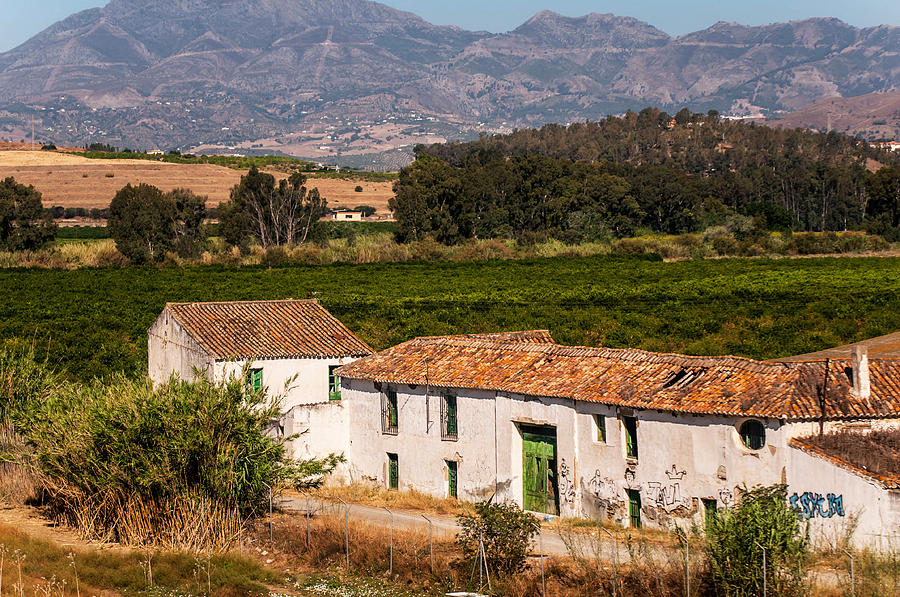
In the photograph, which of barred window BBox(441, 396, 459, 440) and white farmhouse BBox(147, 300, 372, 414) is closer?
barred window BBox(441, 396, 459, 440)

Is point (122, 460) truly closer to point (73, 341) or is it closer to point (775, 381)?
point (775, 381)

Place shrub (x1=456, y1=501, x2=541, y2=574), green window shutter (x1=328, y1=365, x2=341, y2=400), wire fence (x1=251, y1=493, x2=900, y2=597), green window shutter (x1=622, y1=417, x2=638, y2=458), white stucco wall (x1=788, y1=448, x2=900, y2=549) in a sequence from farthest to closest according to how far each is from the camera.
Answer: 1. green window shutter (x1=328, y1=365, x2=341, y2=400)
2. green window shutter (x1=622, y1=417, x2=638, y2=458)
3. shrub (x1=456, y1=501, x2=541, y2=574)
4. white stucco wall (x1=788, y1=448, x2=900, y2=549)
5. wire fence (x1=251, y1=493, x2=900, y2=597)

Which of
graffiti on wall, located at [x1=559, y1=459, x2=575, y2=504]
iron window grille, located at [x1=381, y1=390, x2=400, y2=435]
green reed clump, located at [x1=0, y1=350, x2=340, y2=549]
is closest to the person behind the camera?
green reed clump, located at [x1=0, y1=350, x2=340, y2=549]

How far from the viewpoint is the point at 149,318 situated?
60.6 m

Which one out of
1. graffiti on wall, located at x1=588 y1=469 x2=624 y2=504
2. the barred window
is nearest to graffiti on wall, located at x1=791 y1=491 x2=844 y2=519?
graffiti on wall, located at x1=588 y1=469 x2=624 y2=504

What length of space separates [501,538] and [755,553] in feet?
17.5

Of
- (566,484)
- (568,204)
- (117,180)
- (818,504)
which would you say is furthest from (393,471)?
(117,180)

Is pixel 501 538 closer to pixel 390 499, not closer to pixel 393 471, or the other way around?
pixel 390 499

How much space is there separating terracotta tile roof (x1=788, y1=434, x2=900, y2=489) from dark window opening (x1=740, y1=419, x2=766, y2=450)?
813 millimetres

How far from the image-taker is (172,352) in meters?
42.2

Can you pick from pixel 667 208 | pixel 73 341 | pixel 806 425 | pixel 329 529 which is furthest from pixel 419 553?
pixel 667 208

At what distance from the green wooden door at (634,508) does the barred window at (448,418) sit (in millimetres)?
6293

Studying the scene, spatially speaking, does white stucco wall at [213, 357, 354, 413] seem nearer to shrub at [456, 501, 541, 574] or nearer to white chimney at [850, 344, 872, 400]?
shrub at [456, 501, 541, 574]

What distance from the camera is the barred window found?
34094 mm
